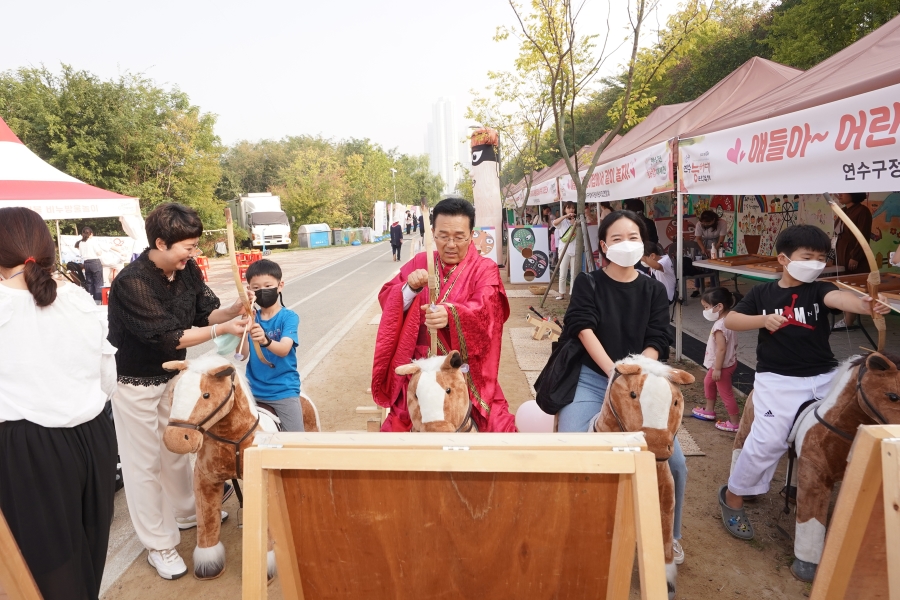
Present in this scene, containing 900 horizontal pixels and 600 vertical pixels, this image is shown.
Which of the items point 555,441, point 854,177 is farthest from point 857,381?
point 555,441

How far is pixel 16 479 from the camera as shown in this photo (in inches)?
85.8

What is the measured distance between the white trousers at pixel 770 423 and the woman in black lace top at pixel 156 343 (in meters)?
2.95

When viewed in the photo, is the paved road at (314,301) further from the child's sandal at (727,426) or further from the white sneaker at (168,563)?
the child's sandal at (727,426)

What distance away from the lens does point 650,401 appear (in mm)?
2402

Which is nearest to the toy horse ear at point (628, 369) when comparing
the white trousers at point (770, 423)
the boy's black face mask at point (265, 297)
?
the white trousers at point (770, 423)

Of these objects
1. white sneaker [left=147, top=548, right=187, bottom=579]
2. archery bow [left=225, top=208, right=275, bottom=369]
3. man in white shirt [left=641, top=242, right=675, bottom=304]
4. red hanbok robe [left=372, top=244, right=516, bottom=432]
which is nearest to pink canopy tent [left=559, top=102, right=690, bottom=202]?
man in white shirt [left=641, top=242, right=675, bottom=304]

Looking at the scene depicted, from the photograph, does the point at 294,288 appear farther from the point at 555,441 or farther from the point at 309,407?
the point at 555,441

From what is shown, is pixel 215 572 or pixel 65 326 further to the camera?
pixel 215 572

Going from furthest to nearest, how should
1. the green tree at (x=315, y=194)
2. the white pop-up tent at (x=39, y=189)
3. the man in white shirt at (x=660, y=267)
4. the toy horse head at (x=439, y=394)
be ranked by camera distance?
the green tree at (x=315, y=194)
the white pop-up tent at (x=39, y=189)
the man in white shirt at (x=660, y=267)
the toy horse head at (x=439, y=394)

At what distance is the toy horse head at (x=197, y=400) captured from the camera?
2.56 metres

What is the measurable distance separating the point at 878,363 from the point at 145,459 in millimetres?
3757

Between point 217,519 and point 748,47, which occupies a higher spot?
point 748,47

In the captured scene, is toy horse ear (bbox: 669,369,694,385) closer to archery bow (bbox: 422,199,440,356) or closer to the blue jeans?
the blue jeans

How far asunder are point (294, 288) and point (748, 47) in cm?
2159
